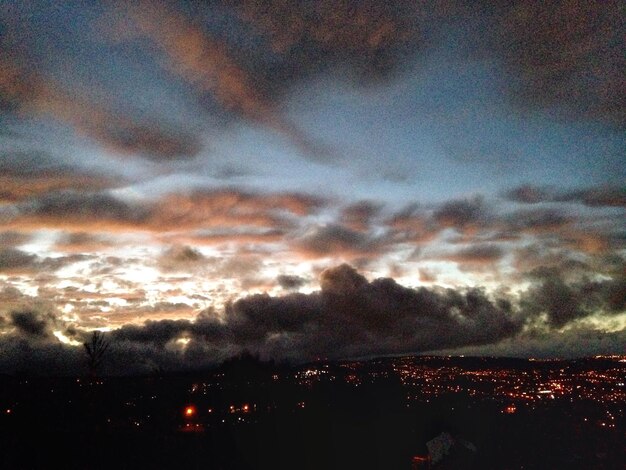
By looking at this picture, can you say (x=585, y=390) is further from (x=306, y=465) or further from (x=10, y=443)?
(x=10, y=443)

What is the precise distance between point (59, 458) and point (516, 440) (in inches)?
1925

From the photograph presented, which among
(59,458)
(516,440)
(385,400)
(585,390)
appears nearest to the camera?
(59,458)

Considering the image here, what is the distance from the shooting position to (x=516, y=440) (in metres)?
61.5

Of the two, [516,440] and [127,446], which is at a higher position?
[127,446]

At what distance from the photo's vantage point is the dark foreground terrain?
37.1m

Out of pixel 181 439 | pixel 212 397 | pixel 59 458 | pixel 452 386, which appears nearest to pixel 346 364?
pixel 452 386

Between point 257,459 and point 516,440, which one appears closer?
point 257,459

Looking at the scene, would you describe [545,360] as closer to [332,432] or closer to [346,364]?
[346,364]

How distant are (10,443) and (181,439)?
1236 cm

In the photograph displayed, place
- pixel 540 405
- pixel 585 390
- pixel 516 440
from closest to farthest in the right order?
pixel 516 440 < pixel 540 405 < pixel 585 390

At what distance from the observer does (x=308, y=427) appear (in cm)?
5459

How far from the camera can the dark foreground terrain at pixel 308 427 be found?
37125mm

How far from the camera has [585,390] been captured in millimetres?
116562

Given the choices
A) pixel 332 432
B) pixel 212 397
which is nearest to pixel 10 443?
pixel 332 432
